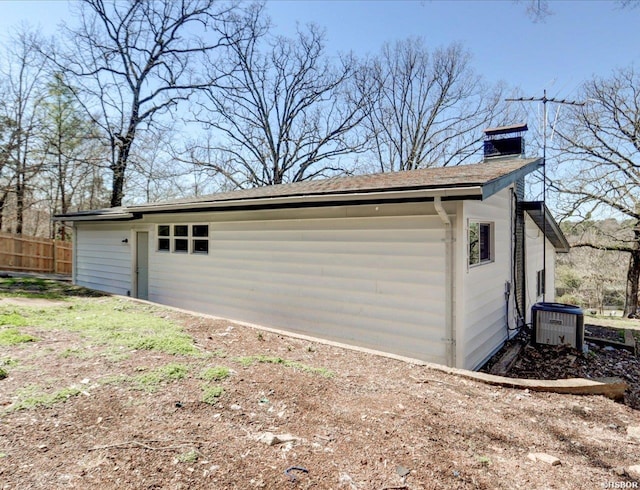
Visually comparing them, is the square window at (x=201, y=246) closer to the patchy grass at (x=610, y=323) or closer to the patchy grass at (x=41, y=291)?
the patchy grass at (x=41, y=291)

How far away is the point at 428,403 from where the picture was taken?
11.6 feet

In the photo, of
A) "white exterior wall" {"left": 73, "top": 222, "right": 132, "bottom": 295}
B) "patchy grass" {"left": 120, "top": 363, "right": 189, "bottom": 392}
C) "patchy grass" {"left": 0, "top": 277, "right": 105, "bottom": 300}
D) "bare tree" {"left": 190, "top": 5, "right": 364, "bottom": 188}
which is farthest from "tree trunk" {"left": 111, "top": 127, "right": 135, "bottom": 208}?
"patchy grass" {"left": 120, "top": 363, "right": 189, "bottom": 392}

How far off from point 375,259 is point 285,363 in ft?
7.18

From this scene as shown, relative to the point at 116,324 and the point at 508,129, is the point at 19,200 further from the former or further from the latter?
the point at 508,129

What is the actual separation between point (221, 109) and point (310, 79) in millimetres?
5967

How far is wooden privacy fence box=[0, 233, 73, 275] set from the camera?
57.6ft

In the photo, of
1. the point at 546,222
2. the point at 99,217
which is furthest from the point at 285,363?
the point at 99,217

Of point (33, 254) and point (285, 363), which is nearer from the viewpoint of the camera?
point (285, 363)

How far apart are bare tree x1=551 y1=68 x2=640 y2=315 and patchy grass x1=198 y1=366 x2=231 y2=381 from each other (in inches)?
699

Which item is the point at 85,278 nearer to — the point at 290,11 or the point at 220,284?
the point at 220,284

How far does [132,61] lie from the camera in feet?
69.6

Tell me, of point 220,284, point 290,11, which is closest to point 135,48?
point 290,11

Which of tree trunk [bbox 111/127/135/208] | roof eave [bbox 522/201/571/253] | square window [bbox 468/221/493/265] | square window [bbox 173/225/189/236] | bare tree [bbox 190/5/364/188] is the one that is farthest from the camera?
bare tree [bbox 190/5/364/188]

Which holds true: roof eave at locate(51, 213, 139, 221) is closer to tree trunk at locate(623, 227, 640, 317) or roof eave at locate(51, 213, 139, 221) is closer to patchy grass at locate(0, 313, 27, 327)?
patchy grass at locate(0, 313, 27, 327)
